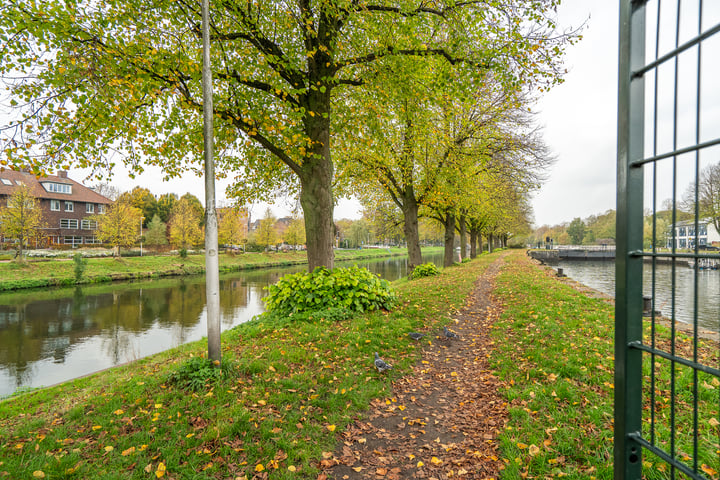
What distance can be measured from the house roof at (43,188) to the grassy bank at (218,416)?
40747mm

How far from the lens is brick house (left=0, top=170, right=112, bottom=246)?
36013mm

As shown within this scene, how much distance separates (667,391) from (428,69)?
708 centimetres

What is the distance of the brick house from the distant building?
47312 mm

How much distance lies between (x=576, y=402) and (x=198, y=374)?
4.38m

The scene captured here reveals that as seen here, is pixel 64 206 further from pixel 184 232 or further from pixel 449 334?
pixel 449 334

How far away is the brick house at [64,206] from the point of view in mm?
36013

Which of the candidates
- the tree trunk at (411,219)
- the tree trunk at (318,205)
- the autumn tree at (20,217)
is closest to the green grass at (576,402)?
the tree trunk at (318,205)

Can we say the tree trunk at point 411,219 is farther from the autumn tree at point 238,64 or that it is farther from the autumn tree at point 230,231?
the autumn tree at point 230,231

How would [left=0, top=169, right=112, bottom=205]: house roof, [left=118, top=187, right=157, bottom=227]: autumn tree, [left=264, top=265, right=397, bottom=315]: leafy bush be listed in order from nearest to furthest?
1. [left=264, top=265, right=397, bottom=315]: leafy bush
2. [left=0, top=169, right=112, bottom=205]: house roof
3. [left=118, top=187, right=157, bottom=227]: autumn tree

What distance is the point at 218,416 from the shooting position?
11.4 ft

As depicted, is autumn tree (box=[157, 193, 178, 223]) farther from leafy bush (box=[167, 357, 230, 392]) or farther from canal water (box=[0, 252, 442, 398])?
leafy bush (box=[167, 357, 230, 392])

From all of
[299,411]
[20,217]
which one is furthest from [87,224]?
[299,411]

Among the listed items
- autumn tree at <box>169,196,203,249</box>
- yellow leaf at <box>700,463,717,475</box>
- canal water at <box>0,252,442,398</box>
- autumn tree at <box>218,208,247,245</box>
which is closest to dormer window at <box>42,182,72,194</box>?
autumn tree at <box>169,196,203,249</box>

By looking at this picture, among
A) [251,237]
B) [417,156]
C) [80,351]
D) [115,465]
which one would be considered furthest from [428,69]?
[251,237]
